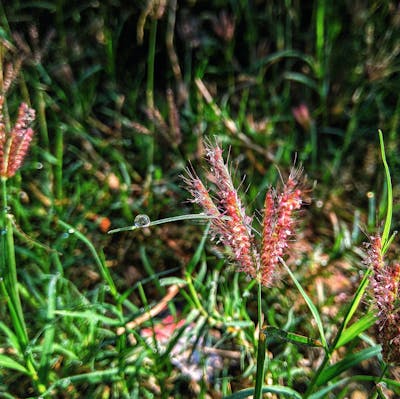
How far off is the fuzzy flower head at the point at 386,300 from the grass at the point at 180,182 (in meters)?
0.44

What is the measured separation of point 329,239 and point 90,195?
854mm

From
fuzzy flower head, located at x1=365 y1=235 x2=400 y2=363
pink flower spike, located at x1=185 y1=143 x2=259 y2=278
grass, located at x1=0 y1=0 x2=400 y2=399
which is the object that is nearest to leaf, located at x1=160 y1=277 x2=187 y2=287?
grass, located at x1=0 y1=0 x2=400 y2=399

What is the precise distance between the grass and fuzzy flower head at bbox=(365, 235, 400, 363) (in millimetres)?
444

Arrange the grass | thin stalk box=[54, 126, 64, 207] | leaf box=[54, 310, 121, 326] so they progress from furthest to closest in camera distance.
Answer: thin stalk box=[54, 126, 64, 207], the grass, leaf box=[54, 310, 121, 326]

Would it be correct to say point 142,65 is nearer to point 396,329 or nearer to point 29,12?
point 29,12

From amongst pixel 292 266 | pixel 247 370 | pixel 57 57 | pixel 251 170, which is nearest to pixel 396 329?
pixel 247 370

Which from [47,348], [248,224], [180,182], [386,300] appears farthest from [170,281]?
[180,182]

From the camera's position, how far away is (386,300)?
833 mm

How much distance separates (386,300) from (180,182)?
46.9 inches

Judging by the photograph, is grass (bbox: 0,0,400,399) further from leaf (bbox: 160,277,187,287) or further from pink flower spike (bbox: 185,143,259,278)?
pink flower spike (bbox: 185,143,259,278)

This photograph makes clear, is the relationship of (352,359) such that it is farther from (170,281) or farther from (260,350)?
(170,281)

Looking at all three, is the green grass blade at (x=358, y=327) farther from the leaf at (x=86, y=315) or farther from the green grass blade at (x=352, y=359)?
the leaf at (x=86, y=315)

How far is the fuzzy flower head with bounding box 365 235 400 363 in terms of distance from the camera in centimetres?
84

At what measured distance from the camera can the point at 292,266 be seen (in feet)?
5.54
